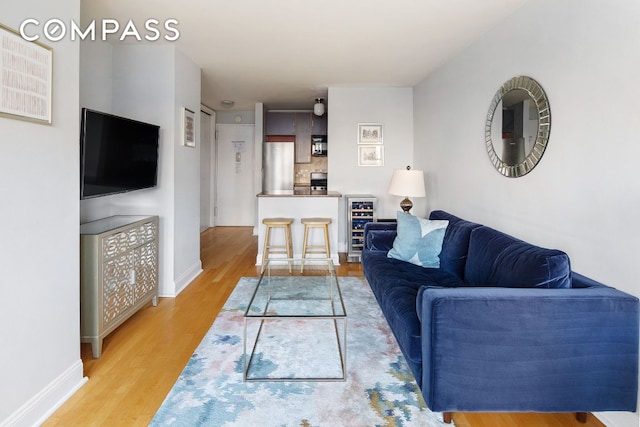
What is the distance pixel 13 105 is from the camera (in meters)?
1.77

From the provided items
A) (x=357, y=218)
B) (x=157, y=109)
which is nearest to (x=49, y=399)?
(x=157, y=109)

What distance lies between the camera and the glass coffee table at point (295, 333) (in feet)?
7.86

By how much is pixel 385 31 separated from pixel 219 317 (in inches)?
109

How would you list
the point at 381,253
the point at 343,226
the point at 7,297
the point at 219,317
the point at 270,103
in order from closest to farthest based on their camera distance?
1. the point at 7,297
2. the point at 219,317
3. the point at 381,253
4. the point at 343,226
5. the point at 270,103

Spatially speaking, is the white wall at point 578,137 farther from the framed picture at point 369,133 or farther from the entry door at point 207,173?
the entry door at point 207,173

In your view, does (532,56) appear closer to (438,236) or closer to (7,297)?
(438,236)

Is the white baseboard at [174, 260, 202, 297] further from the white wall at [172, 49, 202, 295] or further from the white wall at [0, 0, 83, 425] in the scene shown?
the white wall at [0, 0, 83, 425]

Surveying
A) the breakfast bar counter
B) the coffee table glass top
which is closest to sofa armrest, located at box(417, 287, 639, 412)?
the coffee table glass top

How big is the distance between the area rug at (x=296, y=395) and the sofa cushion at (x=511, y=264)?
0.77 metres

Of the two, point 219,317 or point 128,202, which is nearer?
point 219,317

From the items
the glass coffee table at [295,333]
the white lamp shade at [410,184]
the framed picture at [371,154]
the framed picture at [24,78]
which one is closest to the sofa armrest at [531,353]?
the glass coffee table at [295,333]

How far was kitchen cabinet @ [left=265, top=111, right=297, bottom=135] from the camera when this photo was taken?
791cm

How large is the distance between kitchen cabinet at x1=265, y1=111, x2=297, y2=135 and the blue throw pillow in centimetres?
483

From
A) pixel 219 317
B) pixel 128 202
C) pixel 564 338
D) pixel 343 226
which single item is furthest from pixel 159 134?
pixel 564 338
